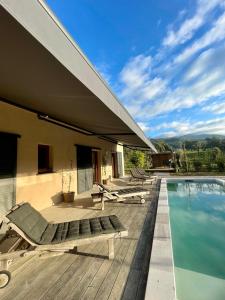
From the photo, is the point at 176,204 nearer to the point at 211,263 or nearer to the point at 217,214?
the point at 217,214

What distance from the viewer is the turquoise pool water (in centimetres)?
311

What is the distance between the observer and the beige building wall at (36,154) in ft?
16.8

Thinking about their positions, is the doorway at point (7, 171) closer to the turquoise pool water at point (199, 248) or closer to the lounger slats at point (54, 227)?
the lounger slats at point (54, 227)

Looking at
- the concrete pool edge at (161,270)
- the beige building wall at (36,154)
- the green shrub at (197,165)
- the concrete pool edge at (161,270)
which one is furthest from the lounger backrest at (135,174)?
the green shrub at (197,165)

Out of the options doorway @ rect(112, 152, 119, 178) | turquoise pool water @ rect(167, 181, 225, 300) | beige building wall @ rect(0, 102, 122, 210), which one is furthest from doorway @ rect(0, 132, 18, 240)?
doorway @ rect(112, 152, 119, 178)

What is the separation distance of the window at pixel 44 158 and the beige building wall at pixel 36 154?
18 cm

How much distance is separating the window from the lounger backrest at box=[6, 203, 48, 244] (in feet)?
11.4

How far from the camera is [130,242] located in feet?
12.1

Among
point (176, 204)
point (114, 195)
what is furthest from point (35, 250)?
point (176, 204)

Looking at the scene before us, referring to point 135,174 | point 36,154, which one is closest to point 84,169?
point 36,154

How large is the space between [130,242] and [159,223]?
3.54 feet

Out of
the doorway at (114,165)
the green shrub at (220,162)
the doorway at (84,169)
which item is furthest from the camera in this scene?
the green shrub at (220,162)

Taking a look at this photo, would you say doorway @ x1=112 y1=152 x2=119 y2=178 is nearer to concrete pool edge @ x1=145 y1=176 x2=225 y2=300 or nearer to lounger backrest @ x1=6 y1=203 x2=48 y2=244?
concrete pool edge @ x1=145 y1=176 x2=225 y2=300

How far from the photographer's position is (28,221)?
2.99 metres
